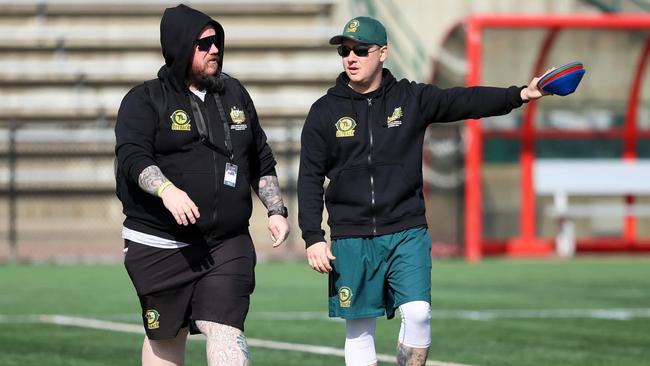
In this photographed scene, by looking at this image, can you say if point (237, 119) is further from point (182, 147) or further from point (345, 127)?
point (345, 127)

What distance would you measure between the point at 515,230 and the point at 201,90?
1731 cm

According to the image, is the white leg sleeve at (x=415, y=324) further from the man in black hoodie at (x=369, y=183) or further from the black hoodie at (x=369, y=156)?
the black hoodie at (x=369, y=156)

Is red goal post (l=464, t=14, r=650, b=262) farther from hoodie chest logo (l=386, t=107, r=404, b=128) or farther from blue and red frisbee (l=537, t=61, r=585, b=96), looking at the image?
blue and red frisbee (l=537, t=61, r=585, b=96)

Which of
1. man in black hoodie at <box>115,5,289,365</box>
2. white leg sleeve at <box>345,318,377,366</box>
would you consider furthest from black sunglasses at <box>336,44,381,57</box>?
white leg sleeve at <box>345,318,377,366</box>

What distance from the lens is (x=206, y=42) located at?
680 cm

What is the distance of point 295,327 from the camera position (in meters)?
12.3

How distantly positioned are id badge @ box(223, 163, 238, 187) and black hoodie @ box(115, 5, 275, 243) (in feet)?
0.05

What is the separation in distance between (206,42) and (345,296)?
1.54 m

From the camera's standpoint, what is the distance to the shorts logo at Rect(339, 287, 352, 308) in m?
7.52

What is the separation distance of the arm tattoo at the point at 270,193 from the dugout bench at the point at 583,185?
16773 mm

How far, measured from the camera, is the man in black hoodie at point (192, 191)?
22.1ft

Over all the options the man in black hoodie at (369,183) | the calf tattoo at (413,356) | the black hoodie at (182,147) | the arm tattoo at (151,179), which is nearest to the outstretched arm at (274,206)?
the black hoodie at (182,147)

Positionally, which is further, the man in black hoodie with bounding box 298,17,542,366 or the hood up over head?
the man in black hoodie with bounding box 298,17,542,366

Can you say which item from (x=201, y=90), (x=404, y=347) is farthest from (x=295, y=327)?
(x=201, y=90)
